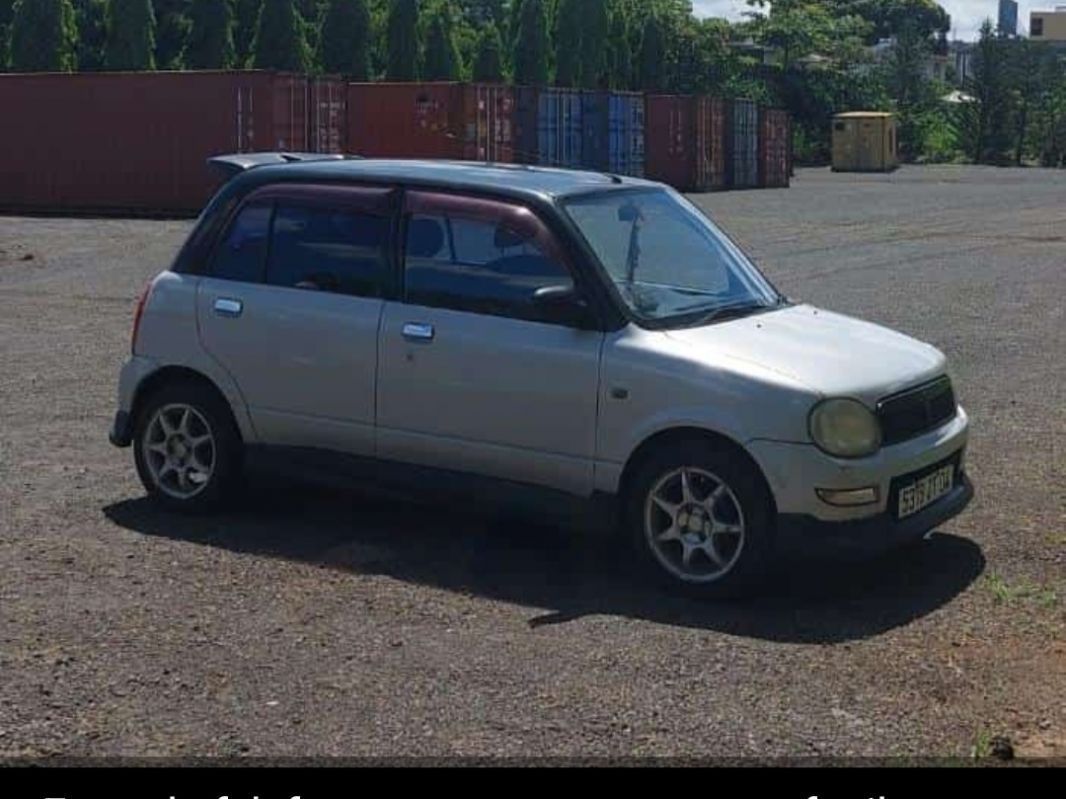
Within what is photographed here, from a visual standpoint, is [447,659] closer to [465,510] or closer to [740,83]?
[465,510]

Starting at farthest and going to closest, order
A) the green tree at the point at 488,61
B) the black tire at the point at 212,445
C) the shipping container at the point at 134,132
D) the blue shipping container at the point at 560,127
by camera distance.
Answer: the green tree at the point at 488,61 → the blue shipping container at the point at 560,127 → the shipping container at the point at 134,132 → the black tire at the point at 212,445

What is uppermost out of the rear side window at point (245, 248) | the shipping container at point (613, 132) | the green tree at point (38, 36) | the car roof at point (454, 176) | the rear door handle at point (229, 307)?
the green tree at point (38, 36)

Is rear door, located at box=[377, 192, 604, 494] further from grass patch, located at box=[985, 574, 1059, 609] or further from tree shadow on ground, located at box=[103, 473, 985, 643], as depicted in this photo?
grass patch, located at box=[985, 574, 1059, 609]

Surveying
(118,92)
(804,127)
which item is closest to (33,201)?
(118,92)

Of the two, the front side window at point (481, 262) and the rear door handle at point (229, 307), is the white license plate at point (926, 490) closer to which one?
the front side window at point (481, 262)

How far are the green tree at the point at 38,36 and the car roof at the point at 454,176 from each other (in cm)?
4188

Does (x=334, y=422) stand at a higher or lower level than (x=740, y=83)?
lower

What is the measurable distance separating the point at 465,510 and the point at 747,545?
53.2 inches

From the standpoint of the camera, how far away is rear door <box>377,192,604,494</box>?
7191mm

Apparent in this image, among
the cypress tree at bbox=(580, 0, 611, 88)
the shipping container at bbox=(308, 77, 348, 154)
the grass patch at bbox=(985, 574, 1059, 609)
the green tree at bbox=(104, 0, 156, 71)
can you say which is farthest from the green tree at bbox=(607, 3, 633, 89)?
the grass patch at bbox=(985, 574, 1059, 609)

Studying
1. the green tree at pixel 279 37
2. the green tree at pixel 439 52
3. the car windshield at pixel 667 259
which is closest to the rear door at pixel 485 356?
the car windshield at pixel 667 259

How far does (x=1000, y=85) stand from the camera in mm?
84875

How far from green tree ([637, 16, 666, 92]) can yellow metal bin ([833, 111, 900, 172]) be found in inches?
330

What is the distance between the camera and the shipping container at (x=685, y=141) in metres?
49.4
